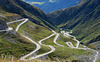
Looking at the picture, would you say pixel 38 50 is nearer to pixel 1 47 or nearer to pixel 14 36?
pixel 14 36

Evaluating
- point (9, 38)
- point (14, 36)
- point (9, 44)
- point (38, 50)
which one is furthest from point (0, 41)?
point (38, 50)

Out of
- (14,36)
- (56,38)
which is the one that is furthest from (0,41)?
(56,38)

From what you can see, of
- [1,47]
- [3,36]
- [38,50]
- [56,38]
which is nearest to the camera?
[1,47]

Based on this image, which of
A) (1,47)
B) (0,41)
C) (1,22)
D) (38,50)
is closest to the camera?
(1,47)

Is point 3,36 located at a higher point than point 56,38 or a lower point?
lower

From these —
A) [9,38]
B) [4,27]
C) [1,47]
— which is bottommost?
[1,47]

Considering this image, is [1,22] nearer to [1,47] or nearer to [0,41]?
[0,41]

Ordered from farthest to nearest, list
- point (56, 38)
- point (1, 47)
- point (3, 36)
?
point (56, 38) < point (3, 36) < point (1, 47)

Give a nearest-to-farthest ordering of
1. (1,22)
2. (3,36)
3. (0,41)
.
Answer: (0,41) < (3,36) < (1,22)

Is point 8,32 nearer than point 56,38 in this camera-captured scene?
Yes
